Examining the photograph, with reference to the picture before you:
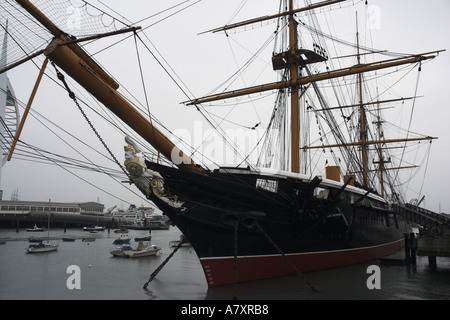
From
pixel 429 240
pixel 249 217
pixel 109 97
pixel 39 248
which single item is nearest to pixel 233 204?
pixel 249 217

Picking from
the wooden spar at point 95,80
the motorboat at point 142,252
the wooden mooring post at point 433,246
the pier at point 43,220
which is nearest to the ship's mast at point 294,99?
the wooden mooring post at point 433,246

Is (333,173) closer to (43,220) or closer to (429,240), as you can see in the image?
(429,240)

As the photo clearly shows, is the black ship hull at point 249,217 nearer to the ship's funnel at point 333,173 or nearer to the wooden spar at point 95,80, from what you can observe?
the wooden spar at point 95,80

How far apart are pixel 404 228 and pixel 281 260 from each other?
2317cm

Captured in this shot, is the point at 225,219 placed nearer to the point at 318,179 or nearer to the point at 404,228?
the point at 318,179

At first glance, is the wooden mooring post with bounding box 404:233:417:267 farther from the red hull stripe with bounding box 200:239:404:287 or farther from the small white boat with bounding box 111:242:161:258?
the small white boat with bounding box 111:242:161:258

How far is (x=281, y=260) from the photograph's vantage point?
13.2 meters

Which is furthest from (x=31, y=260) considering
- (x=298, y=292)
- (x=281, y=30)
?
(x=281, y=30)

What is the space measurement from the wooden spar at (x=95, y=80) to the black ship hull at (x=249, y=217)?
3.23ft

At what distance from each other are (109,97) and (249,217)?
6.15m

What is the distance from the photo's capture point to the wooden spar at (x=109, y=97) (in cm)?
881

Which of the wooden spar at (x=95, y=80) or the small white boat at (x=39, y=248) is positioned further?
the small white boat at (x=39, y=248)

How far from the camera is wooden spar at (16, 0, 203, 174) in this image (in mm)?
8586

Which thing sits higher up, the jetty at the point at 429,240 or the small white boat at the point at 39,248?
the jetty at the point at 429,240
